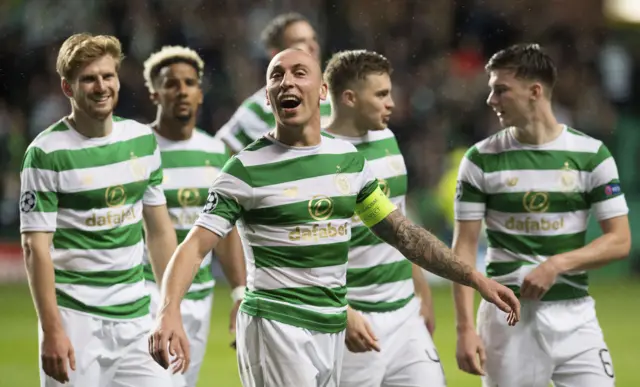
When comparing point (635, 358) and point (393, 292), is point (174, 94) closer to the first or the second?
point (393, 292)

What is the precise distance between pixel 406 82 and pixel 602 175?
11.5 m

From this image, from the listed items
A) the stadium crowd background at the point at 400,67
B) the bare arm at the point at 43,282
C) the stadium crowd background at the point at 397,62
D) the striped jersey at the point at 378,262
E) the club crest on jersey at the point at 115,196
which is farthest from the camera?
the stadium crowd background at the point at 397,62

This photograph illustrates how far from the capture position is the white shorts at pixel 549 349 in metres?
5.82

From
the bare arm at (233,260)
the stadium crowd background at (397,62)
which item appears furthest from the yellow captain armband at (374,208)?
the stadium crowd background at (397,62)

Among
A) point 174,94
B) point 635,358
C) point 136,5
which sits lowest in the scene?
point 635,358

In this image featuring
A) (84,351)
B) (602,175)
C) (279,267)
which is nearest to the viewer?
(279,267)

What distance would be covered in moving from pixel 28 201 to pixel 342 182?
55.3 inches

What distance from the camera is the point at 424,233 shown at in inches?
199

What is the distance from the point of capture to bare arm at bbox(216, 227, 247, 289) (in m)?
6.77

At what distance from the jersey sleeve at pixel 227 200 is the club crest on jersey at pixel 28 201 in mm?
959

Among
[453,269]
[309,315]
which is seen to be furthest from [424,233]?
[309,315]

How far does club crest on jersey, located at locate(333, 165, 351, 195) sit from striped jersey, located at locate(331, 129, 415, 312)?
105 centimetres

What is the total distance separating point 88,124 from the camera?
221 inches

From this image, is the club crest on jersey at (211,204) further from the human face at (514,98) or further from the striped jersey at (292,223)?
the human face at (514,98)
